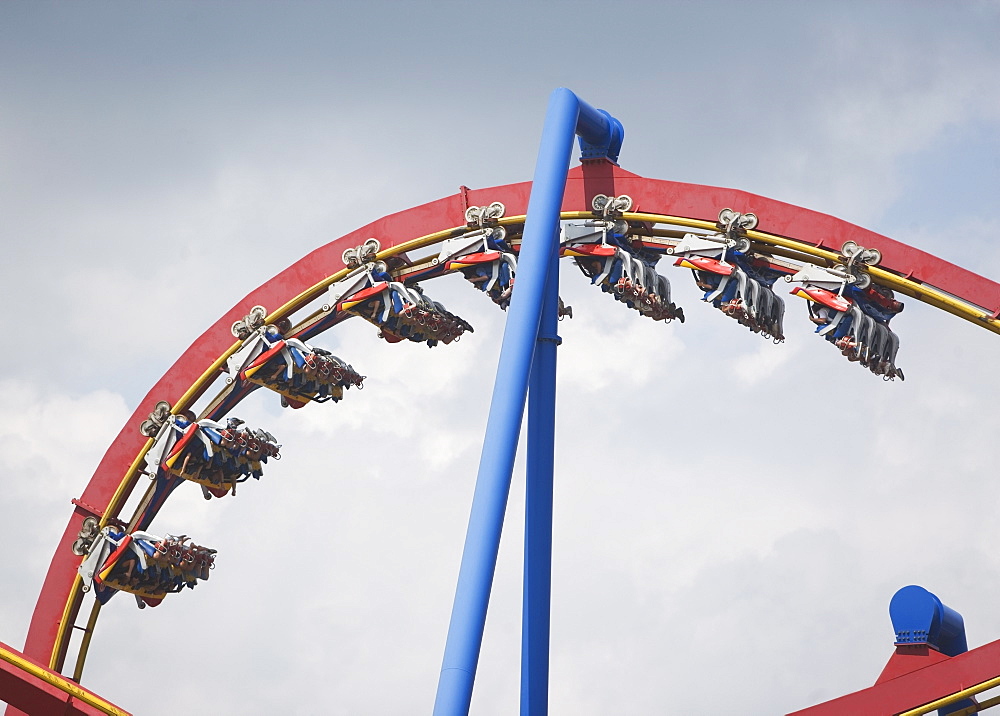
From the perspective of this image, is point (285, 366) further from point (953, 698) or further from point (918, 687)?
point (953, 698)

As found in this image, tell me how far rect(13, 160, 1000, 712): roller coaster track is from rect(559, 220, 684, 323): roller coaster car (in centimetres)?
18

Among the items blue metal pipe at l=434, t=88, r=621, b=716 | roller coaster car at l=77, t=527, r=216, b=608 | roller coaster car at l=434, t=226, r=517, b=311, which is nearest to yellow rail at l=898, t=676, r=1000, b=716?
blue metal pipe at l=434, t=88, r=621, b=716

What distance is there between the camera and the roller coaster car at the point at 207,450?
16219 mm

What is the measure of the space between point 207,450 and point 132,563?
158 centimetres

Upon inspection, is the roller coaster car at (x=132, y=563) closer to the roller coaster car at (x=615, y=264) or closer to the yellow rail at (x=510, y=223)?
the yellow rail at (x=510, y=223)

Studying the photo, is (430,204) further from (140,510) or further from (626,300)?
(140,510)

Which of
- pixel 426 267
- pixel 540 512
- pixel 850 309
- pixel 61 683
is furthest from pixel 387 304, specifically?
pixel 61 683

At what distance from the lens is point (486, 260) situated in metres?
14.9

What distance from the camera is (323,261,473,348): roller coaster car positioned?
50.8ft

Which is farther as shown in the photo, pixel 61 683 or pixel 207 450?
pixel 207 450

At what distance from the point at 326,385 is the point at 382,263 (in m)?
1.67

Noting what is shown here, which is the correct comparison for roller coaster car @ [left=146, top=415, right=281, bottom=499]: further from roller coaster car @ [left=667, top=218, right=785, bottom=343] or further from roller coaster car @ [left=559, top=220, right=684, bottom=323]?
roller coaster car @ [left=667, top=218, right=785, bottom=343]

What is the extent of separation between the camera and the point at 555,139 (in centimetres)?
1401

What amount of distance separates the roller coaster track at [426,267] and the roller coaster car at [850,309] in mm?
174
